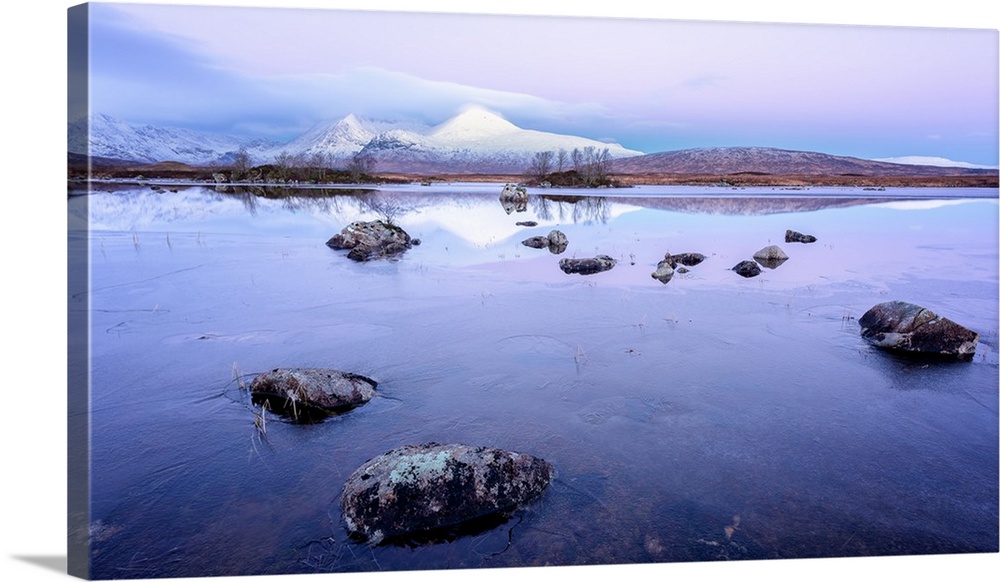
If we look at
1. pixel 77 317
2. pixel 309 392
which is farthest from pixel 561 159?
pixel 77 317

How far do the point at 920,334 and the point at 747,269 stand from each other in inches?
181

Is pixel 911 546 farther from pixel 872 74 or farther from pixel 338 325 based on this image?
pixel 338 325

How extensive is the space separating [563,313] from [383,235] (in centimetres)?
736

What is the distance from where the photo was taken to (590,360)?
6.78 m

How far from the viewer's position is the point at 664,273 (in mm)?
11258

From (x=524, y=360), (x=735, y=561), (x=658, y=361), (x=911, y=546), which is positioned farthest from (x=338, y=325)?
(x=911, y=546)

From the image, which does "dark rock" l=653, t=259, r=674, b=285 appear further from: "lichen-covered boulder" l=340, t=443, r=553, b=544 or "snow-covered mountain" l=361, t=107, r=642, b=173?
"lichen-covered boulder" l=340, t=443, r=553, b=544

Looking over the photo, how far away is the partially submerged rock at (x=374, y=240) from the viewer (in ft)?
46.3

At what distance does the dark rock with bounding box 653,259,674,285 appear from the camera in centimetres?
1105

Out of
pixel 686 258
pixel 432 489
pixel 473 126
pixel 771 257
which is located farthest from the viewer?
pixel 771 257

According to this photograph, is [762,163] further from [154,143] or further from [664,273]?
[154,143]

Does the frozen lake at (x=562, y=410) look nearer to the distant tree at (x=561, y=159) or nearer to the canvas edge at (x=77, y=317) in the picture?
the canvas edge at (x=77, y=317)

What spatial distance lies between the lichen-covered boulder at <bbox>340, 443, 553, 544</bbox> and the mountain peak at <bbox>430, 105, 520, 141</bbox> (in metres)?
5.19

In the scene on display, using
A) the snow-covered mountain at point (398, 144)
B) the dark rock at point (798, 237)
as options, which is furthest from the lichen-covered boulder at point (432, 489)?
the dark rock at point (798, 237)
